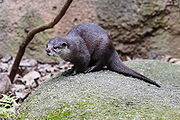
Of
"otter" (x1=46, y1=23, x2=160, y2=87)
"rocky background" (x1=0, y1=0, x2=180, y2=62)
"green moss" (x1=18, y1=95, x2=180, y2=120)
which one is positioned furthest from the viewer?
"rocky background" (x1=0, y1=0, x2=180, y2=62)

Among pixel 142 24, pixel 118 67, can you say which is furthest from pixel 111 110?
pixel 142 24

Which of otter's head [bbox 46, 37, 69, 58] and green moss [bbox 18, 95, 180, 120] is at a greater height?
otter's head [bbox 46, 37, 69, 58]

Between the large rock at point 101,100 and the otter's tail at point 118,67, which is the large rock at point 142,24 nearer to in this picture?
the otter's tail at point 118,67

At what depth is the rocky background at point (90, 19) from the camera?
4.98 metres

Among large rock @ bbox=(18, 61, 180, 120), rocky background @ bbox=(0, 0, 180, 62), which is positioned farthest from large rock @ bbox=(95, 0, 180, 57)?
large rock @ bbox=(18, 61, 180, 120)

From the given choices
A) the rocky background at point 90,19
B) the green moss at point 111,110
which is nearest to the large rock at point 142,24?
the rocky background at point 90,19

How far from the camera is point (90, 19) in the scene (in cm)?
503

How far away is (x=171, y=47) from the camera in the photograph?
5.30 m

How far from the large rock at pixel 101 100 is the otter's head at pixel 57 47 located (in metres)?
0.25

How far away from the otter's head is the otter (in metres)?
0.02

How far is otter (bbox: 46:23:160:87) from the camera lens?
3000 mm

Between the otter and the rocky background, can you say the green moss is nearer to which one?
the otter

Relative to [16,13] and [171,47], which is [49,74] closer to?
[16,13]

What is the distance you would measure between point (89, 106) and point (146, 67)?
4.97 feet
